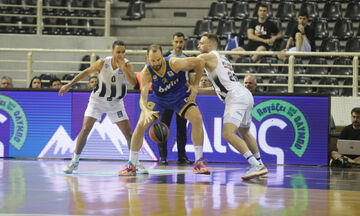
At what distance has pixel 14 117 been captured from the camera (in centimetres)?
1230

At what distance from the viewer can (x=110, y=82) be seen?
977 centimetres

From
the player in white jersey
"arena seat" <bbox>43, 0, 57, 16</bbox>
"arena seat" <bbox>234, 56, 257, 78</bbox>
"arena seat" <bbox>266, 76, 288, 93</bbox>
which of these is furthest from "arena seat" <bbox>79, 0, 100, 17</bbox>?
the player in white jersey

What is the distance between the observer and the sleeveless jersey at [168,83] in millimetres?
8969

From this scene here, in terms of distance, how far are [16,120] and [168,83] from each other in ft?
14.7

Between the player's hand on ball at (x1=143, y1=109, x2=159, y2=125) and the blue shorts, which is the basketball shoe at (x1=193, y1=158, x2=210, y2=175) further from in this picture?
the player's hand on ball at (x1=143, y1=109, x2=159, y2=125)

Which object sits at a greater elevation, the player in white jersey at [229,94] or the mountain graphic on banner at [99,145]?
the player in white jersey at [229,94]

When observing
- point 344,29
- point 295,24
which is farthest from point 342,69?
point 295,24

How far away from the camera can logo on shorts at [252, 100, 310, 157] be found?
1141 cm

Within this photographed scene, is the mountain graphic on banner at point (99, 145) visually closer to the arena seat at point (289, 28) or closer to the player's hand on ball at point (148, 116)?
the player's hand on ball at point (148, 116)

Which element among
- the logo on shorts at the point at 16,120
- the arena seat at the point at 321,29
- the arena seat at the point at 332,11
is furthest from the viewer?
the arena seat at the point at 332,11

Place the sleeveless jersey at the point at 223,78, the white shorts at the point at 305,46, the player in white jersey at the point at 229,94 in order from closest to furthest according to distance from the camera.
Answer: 1. the player in white jersey at the point at 229,94
2. the sleeveless jersey at the point at 223,78
3. the white shorts at the point at 305,46

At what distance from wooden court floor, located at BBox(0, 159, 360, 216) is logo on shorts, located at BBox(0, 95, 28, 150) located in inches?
70.9

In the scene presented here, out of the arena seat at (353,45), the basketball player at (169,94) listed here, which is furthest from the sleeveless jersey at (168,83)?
the arena seat at (353,45)

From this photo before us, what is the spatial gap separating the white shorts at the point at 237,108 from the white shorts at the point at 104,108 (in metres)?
1.74
